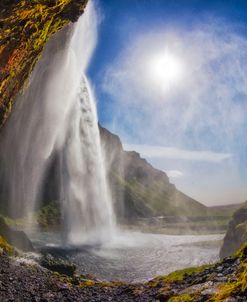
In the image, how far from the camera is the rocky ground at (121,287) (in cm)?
1162

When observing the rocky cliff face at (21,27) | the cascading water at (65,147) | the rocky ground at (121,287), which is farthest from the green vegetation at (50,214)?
the rocky ground at (121,287)

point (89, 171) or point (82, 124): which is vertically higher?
point (82, 124)

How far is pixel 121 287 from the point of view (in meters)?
16.9

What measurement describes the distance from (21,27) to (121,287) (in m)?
17.2

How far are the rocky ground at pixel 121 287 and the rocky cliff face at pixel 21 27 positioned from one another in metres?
13.0

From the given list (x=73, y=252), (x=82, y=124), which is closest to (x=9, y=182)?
(x=82, y=124)

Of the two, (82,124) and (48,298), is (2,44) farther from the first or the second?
(82,124)

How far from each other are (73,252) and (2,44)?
39.4m

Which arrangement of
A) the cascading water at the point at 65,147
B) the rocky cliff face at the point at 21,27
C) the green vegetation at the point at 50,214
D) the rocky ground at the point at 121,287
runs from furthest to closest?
the green vegetation at the point at 50,214 < the cascading water at the point at 65,147 < the rocky cliff face at the point at 21,27 < the rocky ground at the point at 121,287

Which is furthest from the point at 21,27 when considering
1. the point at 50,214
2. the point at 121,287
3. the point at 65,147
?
the point at 50,214

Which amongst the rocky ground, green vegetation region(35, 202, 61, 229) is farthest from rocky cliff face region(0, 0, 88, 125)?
green vegetation region(35, 202, 61, 229)

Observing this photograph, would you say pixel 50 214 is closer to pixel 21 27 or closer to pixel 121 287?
pixel 121 287

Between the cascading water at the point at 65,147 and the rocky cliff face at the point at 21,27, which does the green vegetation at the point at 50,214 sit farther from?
the rocky cliff face at the point at 21,27

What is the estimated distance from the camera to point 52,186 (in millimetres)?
171250
